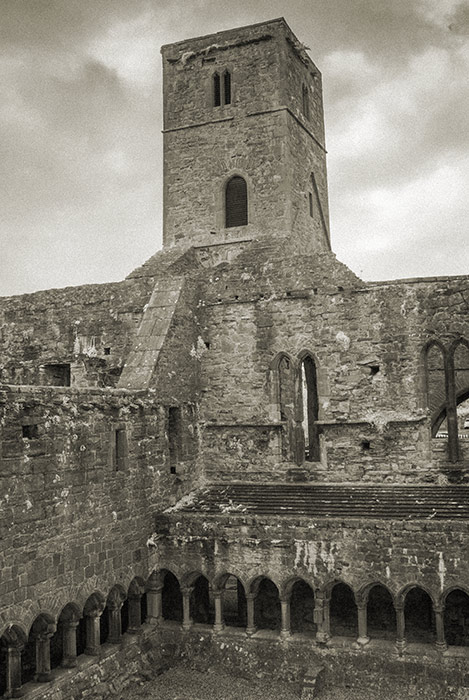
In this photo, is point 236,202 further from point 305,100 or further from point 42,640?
point 42,640

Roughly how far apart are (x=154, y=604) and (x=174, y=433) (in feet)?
10.4

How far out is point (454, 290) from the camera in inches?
510

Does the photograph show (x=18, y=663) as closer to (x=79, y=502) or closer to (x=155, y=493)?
(x=79, y=502)

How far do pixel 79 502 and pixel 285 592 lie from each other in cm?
373

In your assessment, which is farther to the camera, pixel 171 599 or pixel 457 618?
pixel 171 599

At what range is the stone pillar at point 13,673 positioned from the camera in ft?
29.7

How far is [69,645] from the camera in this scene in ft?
33.6

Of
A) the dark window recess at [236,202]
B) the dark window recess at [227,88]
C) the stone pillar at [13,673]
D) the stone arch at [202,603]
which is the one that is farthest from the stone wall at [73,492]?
the dark window recess at [227,88]

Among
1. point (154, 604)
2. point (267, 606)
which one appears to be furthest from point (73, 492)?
point (267, 606)

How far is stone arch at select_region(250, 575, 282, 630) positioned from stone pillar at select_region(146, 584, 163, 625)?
5.93 ft

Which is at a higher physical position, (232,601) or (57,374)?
(57,374)

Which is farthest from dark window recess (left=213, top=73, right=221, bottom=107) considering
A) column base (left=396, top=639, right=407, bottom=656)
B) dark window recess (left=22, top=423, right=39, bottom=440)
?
column base (left=396, top=639, right=407, bottom=656)

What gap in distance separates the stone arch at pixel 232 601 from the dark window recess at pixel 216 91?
46.0ft

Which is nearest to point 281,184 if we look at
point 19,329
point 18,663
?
point 19,329
